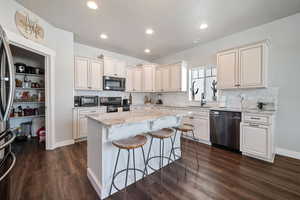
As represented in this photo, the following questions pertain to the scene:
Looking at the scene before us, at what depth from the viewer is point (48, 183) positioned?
183 cm

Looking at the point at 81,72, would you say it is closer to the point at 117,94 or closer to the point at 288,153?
the point at 117,94

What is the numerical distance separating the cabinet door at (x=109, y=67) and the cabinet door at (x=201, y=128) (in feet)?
9.73

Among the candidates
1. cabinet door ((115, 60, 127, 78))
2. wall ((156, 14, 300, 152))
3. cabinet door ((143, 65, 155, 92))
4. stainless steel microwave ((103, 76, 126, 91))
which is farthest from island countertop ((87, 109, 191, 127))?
cabinet door ((143, 65, 155, 92))

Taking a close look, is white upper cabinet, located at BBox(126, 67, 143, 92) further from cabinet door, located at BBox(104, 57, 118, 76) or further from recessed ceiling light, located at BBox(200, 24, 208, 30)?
recessed ceiling light, located at BBox(200, 24, 208, 30)

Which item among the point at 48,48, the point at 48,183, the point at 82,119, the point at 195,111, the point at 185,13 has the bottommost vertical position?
the point at 48,183

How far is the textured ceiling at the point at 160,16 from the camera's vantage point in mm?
2238

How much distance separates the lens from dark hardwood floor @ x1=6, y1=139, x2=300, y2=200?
5.33 feet

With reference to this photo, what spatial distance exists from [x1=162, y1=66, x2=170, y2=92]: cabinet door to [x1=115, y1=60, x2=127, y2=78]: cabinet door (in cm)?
145

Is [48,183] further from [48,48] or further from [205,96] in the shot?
[205,96]

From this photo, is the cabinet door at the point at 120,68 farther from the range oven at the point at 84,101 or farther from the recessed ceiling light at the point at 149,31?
the recessed ceiling light at the point at 149,31

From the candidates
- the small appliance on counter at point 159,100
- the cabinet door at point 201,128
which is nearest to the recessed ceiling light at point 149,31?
Answer: the cabinet door at point 201,128

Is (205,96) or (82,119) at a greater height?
(205,96)

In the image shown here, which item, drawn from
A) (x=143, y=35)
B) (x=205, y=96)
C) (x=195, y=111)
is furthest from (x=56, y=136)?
(x=205, y=96)

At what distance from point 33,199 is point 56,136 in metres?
1.79
